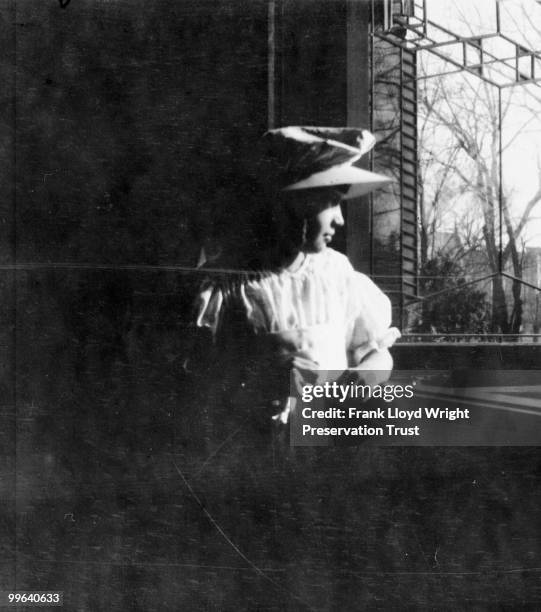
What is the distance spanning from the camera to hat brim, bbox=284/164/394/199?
3.41 m

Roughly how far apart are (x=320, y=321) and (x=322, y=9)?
1402 millimetres

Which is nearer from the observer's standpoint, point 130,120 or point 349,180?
point 349,180

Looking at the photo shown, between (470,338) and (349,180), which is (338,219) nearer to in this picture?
(349,180)

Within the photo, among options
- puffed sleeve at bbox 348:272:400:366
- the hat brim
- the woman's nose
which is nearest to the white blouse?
puffed sleeve at bbox 348:272:400:366

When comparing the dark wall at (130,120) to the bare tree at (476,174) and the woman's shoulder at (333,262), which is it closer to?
the woman's shoulder at (333,262)

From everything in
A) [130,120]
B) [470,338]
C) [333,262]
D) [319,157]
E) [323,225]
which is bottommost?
[470,338]

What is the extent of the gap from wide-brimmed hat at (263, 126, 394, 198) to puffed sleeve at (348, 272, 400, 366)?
1.36ft

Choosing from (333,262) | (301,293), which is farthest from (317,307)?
(333,262)

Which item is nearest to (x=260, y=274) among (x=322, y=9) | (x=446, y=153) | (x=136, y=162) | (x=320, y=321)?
(x=320, y=321)

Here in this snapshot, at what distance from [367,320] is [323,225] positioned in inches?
18.3

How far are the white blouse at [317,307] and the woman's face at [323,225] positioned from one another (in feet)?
0.13

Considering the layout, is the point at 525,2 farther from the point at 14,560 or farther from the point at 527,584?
the point at 14,560

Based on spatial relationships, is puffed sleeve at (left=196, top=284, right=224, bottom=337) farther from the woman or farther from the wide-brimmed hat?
the wide-brimmed hat

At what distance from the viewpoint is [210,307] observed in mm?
3469
